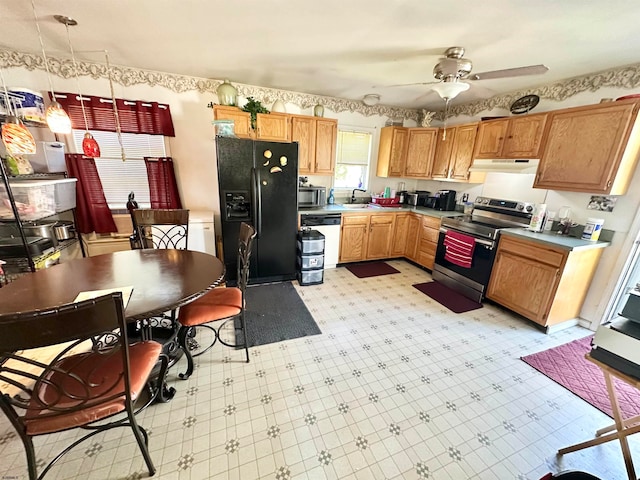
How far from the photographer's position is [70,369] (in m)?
1.25

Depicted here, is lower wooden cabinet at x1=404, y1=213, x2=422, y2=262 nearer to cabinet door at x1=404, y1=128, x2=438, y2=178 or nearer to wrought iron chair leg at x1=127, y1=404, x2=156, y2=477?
cabinet door at x1=404, y1=128, x2=438, y2=178

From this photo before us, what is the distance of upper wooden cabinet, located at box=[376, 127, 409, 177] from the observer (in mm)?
4164

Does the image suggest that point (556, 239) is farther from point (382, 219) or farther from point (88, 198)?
point (88, 198)

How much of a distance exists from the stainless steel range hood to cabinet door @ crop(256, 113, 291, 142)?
2.59 m

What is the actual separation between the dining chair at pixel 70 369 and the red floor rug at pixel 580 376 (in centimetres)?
284

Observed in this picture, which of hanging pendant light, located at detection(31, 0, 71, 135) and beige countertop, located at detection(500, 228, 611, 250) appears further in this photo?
beige countertop, located at detection(500, 228, 611, 250)

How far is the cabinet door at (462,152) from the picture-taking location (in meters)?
3.52

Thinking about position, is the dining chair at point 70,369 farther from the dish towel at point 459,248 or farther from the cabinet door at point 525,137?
the cabinet door at point 525,137

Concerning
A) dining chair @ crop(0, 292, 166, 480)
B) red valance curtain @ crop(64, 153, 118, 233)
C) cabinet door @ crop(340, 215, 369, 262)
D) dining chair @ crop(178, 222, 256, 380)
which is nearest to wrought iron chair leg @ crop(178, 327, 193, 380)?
dining chair @ crop(178, 222, 256, 380)

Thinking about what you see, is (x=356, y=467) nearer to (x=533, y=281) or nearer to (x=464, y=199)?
(x=533, y=281)

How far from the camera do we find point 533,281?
103 inches

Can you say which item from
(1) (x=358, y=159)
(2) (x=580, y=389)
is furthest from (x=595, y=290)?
(1) (x=358, y=159)

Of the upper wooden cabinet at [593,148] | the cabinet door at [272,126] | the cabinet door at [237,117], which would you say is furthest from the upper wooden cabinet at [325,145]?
the upper wooden cabinet at [593,148]

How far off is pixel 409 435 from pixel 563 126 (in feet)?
10.3
